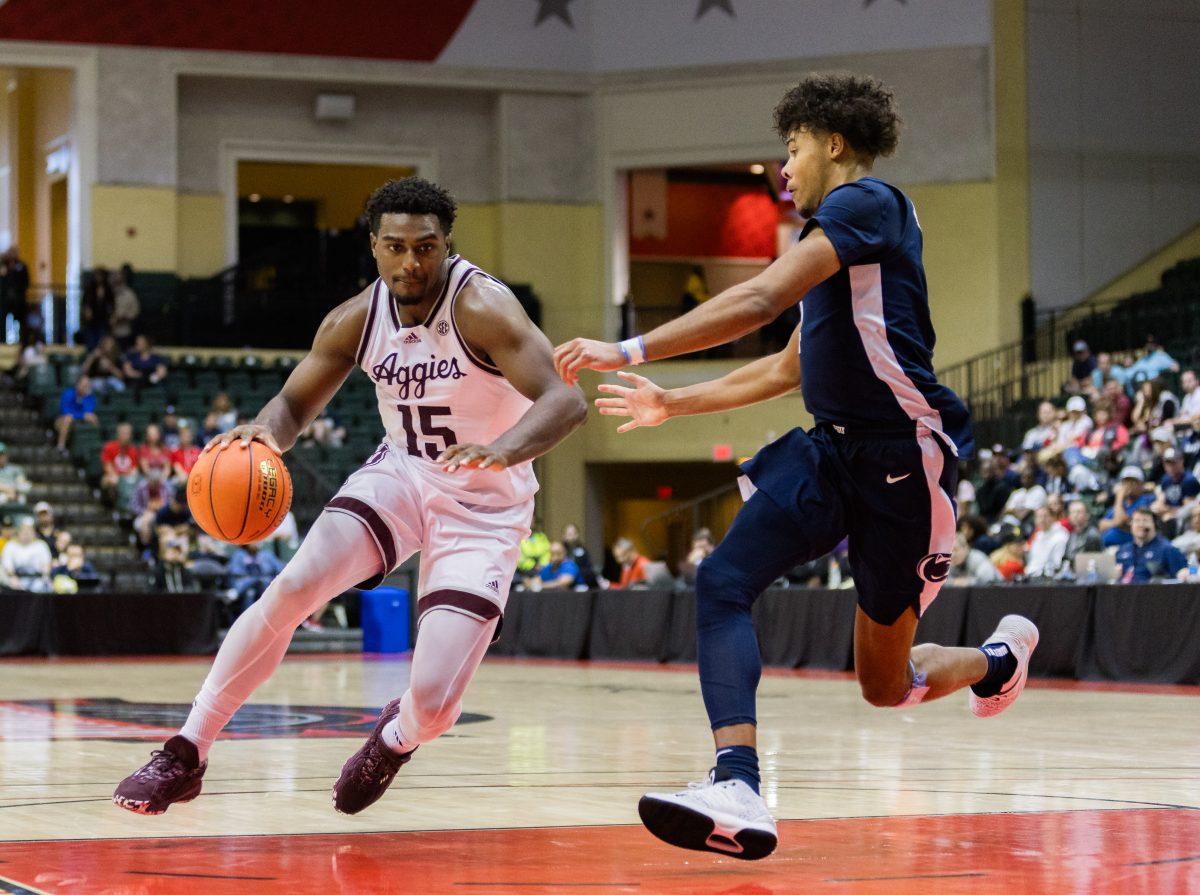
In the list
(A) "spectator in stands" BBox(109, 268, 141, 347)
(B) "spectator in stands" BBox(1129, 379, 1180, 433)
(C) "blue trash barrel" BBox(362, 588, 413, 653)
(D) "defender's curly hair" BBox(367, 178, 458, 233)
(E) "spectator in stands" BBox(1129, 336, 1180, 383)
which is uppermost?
(A) "spectator in stands" BBox(109, 268, 141, 347)

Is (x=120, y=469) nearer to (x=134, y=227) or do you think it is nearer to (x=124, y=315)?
(x=124, y=315)

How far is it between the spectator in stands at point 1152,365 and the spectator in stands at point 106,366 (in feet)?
40.5

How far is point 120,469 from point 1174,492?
474 inches

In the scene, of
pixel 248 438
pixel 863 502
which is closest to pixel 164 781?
pixel 248 438

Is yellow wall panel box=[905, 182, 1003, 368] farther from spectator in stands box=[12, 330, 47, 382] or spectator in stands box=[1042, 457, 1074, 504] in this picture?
spectator in stands box=[12, 330, 47, 382]

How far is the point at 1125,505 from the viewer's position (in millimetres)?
15141

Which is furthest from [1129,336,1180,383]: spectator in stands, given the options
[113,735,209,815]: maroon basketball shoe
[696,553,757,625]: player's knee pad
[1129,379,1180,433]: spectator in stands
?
[113,735,209,815]: maroon basketball shoe

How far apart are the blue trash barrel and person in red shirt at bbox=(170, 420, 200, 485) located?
279cm

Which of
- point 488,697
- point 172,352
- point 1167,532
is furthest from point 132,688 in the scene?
point 172,352

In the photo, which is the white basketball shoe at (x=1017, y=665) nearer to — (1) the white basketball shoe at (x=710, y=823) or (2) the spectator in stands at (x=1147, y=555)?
(1) the white basketball shoe at (x=710, y=823)

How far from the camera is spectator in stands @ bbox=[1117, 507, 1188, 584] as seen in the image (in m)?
13.6

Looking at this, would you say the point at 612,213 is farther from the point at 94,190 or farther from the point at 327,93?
the point at 94,190

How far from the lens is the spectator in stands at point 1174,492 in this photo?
14.8 metres

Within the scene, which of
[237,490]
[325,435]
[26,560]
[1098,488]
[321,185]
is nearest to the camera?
[237,490]
